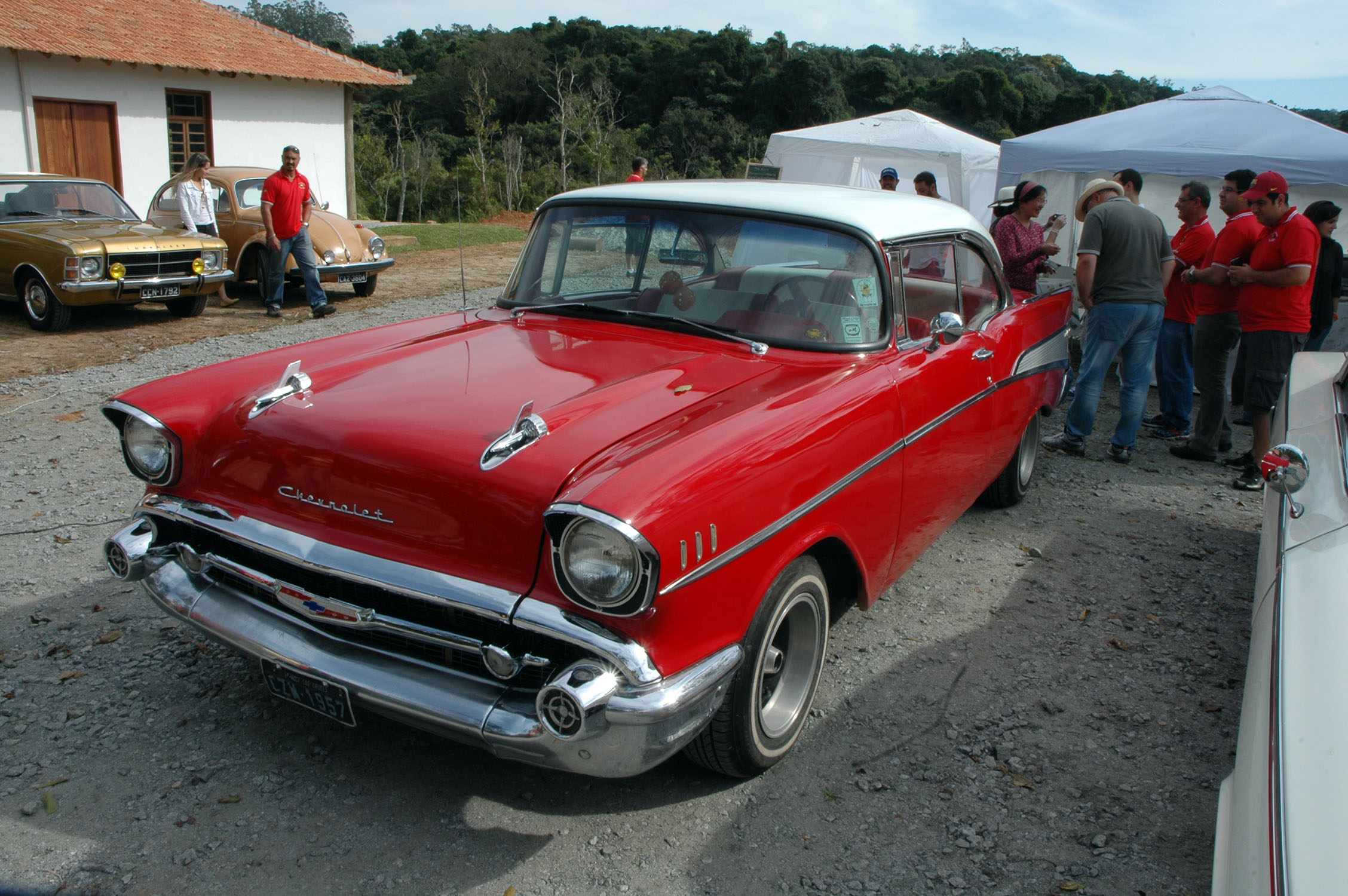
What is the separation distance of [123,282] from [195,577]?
7.30 m

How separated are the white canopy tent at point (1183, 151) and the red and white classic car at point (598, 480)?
583 centimetres

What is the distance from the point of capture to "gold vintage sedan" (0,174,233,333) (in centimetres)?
859

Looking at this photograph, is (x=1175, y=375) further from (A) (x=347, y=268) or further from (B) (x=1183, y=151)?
(A) (x=347, y=268)

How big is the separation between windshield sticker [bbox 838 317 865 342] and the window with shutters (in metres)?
15.6

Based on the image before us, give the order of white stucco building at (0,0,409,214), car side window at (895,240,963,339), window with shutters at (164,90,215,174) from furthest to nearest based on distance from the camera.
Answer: window with shutters at (164,90,215,174) < white stucco building at (0,0,409,214) < car side window at (895,240,963,339)

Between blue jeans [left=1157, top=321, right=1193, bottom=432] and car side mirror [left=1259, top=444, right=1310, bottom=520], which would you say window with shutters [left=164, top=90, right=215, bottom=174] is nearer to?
blue jeans [left=1157, top=321, right=1193, bottom=432]

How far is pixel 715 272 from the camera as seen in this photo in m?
3.60

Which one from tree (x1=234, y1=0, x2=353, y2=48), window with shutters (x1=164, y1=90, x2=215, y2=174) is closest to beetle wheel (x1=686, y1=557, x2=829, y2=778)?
window with shutters (x1=164, y1=90, x2=215, y2=174)

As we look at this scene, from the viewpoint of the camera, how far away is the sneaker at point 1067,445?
20.8 ft

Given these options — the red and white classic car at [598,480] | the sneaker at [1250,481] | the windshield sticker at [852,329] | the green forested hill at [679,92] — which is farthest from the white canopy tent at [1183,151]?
the green forested hill at [679,92]

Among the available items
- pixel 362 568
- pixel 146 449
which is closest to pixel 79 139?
pixel 146 449

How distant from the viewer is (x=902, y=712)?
3.24m

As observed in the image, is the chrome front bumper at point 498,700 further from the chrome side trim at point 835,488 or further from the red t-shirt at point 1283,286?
the red t-shirt at point 1283,286

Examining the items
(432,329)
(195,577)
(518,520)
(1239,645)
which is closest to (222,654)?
(195,577)
